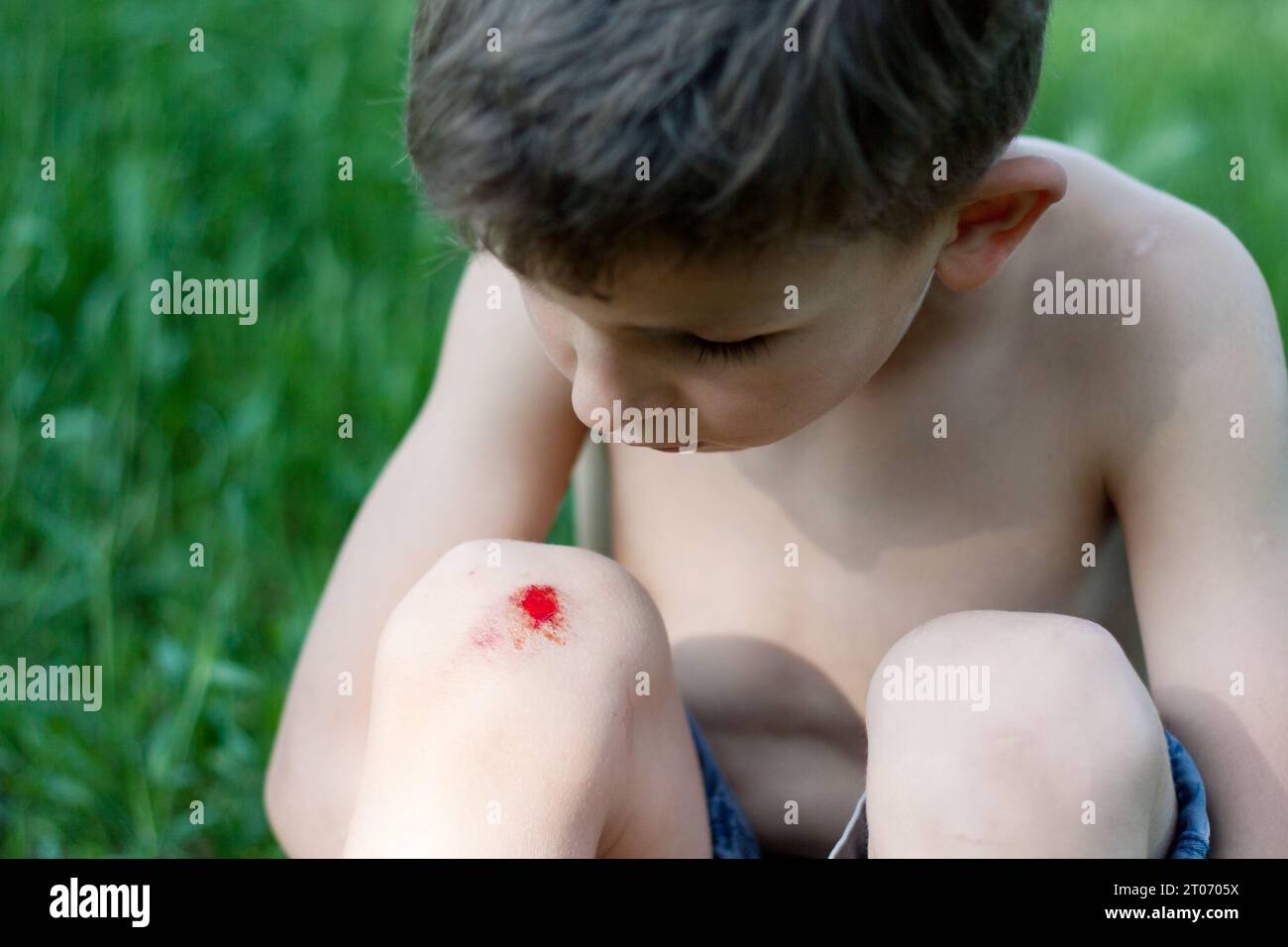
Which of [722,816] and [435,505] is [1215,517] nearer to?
[722,816]

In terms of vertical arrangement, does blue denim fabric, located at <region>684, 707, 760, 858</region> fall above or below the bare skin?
below

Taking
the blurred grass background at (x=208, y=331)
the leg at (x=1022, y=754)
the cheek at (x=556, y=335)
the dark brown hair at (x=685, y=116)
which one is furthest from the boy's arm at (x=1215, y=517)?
the blurred grass background at (x=208, y=331)

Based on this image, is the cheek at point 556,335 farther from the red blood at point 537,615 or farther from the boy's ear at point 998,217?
the boy's ear at point 998,217

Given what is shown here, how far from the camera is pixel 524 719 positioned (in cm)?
102

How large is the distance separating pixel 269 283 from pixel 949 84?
1.39 m

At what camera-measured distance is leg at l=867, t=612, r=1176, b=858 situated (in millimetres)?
946

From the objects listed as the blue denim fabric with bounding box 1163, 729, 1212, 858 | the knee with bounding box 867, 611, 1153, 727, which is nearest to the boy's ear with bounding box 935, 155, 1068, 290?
the knee with bounding box 867, 611, 1153, 727

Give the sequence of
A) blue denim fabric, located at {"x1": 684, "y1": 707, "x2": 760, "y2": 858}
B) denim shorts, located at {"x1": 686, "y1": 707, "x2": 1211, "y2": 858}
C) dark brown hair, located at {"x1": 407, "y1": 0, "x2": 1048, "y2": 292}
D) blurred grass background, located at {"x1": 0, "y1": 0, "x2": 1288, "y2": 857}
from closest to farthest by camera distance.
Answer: dark brown hair, located at {"x1": 407, "y1": 0, "x2": 1048, "y2": 292} → denim shorts, located at {"x1": 686, "y1": 707, "x2": 1211, "y2": 858} → blue denim fabric, located at {"x1": 684, "y1": 707, "x2": 760, "y2": 858} → blurred grass background, located at {"x1": 0, "y1": 0, "x2": 1288, "y2": 857}

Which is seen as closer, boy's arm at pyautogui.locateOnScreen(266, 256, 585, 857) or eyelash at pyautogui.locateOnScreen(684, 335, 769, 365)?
eyelash at pyautogui.locateOnScreen(684, 335, 769, 365)

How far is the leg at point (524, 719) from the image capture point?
1.00 m

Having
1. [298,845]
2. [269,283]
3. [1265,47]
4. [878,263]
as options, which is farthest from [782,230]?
[1265,47]

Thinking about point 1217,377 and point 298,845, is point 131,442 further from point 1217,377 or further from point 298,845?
point 1217,377

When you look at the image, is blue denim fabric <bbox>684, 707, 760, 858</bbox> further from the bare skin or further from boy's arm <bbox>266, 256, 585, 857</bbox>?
boy's arm <bbox>266, 256, 585, 857</bbox>

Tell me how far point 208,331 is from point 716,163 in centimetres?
127
